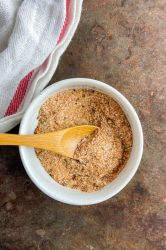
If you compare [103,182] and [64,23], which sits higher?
[64,23]

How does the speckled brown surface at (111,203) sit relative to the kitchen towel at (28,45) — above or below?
below

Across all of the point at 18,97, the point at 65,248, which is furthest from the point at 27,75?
the point at 65,248

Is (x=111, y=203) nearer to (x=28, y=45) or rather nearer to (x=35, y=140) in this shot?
(x=35, y=140)

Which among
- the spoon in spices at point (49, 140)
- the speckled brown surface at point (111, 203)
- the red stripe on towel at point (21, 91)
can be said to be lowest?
the speckled brown surface at point (111, 203)

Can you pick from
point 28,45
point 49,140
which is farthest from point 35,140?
point 28,45

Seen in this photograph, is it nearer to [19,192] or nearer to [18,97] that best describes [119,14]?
[18,97]
